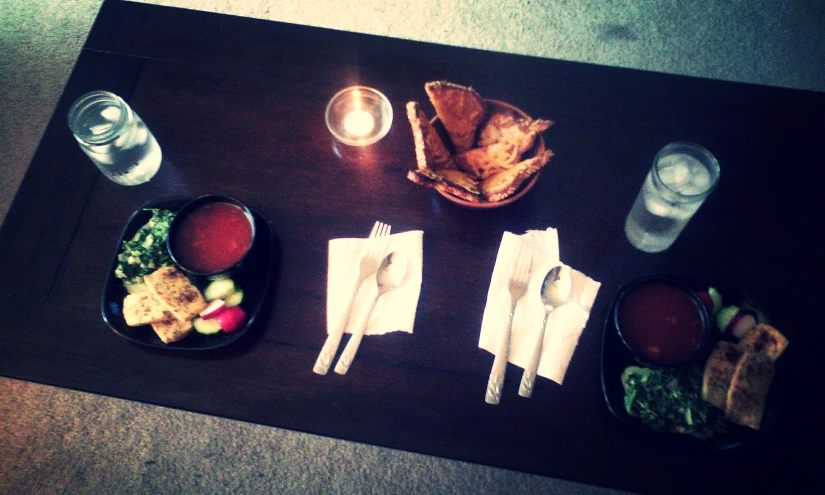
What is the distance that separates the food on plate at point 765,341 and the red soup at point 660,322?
4.7 inches

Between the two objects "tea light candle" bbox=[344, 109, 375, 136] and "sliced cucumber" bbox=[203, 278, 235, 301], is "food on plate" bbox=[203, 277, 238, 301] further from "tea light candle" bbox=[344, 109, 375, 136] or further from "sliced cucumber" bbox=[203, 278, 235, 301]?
"tea light candle" bbox=[344, 109, 375, 136]

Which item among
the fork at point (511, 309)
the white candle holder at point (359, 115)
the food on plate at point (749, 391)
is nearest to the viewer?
the food on plate at point (749, 391)

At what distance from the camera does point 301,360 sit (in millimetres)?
1235

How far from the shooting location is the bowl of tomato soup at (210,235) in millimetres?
1176

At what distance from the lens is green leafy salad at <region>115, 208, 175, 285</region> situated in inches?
48.4

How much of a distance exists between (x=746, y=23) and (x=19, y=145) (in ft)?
11.0

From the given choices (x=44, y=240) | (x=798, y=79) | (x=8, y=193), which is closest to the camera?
(x=44, y=240)

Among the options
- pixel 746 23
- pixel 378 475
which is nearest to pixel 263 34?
pixel 378 475

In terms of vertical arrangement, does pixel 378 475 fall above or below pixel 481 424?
below

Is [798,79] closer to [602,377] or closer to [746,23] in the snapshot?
[746,23]

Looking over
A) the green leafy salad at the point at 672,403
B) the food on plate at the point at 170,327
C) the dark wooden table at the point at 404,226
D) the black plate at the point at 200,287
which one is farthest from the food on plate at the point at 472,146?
the food on plate at the point at 170,327

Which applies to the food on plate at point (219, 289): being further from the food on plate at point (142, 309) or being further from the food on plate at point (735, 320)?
the food on plate at point (735, 320)

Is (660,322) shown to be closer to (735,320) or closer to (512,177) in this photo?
(735,320)

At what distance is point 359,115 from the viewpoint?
1401mm
